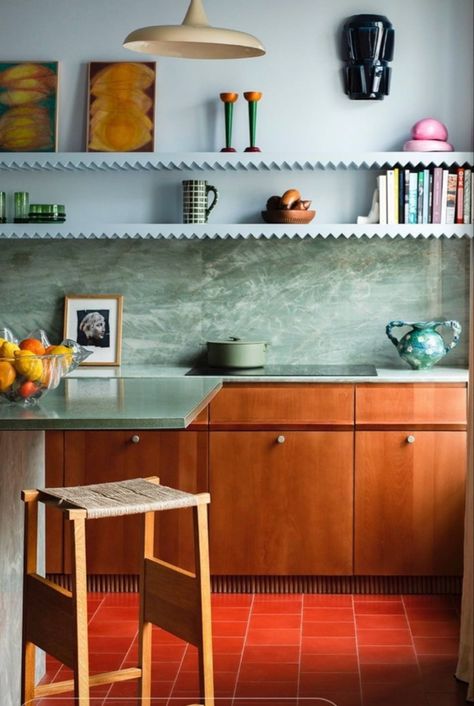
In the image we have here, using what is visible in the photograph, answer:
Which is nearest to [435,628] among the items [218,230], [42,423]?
[218,230]

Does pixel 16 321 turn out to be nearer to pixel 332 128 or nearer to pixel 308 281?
pixel 308 281

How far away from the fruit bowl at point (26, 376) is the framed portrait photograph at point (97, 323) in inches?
87.6

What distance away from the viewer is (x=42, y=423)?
2623 millimetres

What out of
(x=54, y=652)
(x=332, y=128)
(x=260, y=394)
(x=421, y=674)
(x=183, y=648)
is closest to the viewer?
(x=54, y=652)

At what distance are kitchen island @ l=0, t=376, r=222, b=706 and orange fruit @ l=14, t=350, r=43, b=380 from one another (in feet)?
0.27

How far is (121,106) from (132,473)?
164cm

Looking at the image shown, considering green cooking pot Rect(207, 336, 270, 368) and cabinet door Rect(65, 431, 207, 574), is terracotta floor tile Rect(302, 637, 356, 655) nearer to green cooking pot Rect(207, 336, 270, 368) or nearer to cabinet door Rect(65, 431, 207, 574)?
cabinet door Rect(65, 431, 207, 574)

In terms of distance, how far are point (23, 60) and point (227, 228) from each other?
123 cm

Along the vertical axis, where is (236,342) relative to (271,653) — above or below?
above

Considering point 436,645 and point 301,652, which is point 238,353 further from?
point 436,645

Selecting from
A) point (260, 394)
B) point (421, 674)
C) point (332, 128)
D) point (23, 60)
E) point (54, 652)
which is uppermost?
point (23, 60)

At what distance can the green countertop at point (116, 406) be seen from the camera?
103 inches

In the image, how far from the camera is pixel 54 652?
282 cm

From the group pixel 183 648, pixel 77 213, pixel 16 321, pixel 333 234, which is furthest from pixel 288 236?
pixel 183 648
